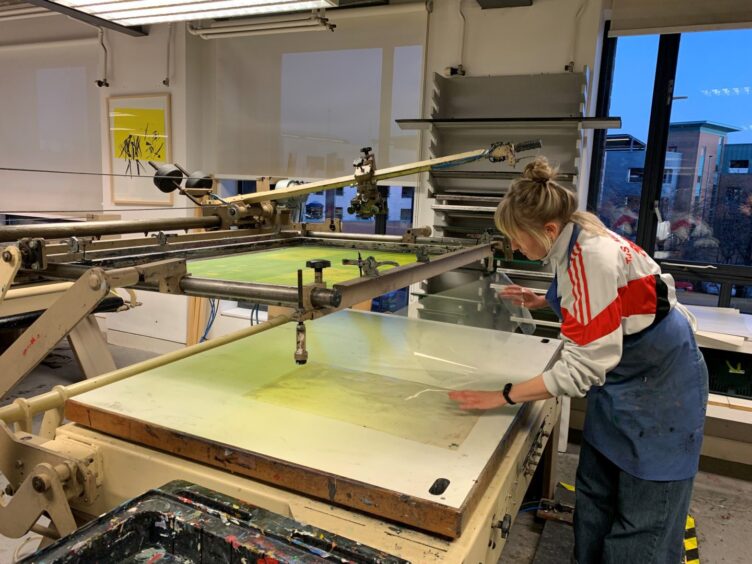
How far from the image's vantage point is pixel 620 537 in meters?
1.34

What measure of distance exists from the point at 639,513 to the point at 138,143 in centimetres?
396

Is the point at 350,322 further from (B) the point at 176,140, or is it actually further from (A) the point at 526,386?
(B) the point at 176,140

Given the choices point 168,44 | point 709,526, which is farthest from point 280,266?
point 168,44

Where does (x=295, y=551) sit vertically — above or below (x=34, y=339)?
below

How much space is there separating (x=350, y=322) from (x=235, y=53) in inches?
109

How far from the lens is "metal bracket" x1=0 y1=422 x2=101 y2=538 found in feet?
3.26

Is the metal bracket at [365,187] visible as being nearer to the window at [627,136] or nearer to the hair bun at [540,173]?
the hair bun at [540,173]

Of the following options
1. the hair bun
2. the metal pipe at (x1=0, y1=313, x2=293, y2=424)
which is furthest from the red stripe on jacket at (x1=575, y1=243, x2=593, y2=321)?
the metal pipe at (x1=0, y1=313, x2=293, y2=424)

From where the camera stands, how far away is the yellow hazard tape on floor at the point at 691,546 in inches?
77.9

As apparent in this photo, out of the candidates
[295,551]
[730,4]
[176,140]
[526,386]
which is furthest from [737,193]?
[176,140]

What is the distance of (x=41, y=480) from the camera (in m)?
0.98

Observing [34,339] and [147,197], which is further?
[147,197]

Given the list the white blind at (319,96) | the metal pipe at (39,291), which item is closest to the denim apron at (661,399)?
the metal pipe at (39,291)

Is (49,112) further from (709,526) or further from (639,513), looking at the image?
(709,526)
